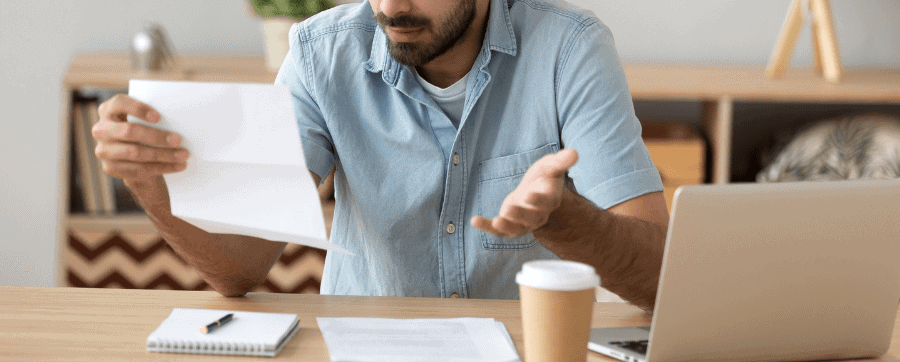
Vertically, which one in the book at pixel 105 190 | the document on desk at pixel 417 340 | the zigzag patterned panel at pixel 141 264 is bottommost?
the zigzag patterned panel at pixel 141 264

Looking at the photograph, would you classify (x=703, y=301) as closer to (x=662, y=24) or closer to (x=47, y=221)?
(x=662, y=24)

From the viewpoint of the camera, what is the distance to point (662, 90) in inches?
78.4

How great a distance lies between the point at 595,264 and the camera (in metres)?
0.97

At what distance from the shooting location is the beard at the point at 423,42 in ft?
4.02

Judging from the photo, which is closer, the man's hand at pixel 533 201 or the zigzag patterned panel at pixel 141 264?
the man's hand at pixel 533 201

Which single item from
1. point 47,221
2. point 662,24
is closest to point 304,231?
point 662,24

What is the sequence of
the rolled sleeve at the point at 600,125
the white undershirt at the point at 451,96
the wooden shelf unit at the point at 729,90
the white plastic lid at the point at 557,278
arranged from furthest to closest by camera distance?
the wooden shelf unit at the point at 729,90 < the white undershirt at the point at 451,96 < the rolled sleeve at the point at 600,125 < the white plastic lid at the point at 557,278

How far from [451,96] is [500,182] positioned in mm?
149

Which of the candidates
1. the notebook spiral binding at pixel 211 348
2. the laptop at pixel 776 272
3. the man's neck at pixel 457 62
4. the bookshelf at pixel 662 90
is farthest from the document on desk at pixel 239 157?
the bookshelf at pixel 662 90

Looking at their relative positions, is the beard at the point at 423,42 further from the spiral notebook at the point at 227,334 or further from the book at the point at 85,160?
the book at the point at 85,160

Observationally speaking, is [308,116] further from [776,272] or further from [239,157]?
[776,272]

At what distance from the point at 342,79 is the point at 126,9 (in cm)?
129

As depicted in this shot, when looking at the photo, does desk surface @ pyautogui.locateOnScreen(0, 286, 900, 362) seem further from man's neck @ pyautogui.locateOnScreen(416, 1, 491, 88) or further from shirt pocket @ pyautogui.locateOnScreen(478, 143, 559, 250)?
man's neck @ pyautogui.locateOnScreen(416, 1, 491, 88)

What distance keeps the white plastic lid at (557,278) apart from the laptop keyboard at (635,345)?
0.56 feet
